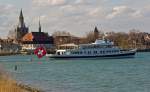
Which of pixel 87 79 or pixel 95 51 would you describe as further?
pixel 95 51

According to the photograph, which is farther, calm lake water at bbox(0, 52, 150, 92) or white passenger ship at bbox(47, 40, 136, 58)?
white passenger ship at bbox(47, 40, 136, 58)

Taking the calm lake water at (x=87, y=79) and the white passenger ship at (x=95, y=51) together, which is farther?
the white passenger ship at (x=95, y=51)

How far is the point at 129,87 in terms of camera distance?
38.2 meters

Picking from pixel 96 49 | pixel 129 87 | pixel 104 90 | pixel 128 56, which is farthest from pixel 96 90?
pixel 128 56

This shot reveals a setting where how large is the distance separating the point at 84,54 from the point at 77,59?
2072 millimetres

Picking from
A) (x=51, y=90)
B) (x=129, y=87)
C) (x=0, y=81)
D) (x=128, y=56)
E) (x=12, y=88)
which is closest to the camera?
(x=12, y=88)

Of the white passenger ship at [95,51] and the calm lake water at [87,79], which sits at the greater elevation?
the white passenger ship at [95,51]

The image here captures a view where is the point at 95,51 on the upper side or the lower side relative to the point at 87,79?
upper

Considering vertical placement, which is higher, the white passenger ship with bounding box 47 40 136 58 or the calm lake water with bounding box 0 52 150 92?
the white passenger ship with bounding box 47 40 136 58

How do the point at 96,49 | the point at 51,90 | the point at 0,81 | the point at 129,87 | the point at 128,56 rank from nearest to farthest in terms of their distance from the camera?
the point at 0,81, the point at 51,90, the point at 129,87, the point at 96,49, the point at 128,56

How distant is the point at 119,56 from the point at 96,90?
252 feet

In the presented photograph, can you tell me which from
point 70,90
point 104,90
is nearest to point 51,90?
point 70,90

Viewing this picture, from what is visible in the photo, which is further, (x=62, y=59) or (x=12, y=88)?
(x=62, y=59)

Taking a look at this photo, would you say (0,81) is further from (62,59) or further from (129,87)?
(62,59)
